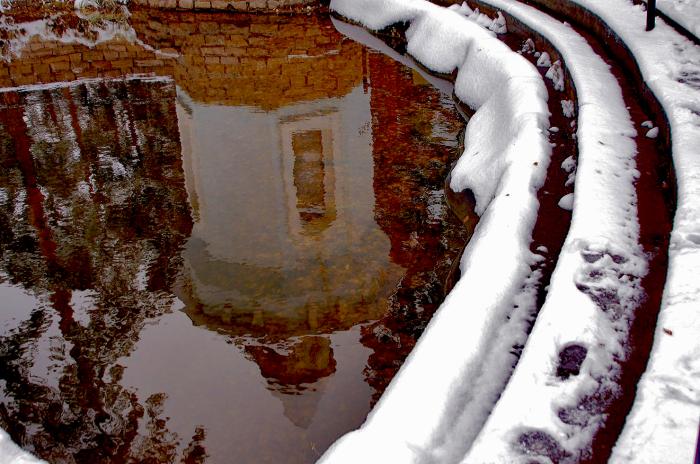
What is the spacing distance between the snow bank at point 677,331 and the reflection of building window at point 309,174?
2.19 meters

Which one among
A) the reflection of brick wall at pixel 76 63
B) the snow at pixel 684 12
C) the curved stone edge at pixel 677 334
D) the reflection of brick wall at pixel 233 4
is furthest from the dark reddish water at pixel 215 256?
the reflection of brick wall at pixel 233 4

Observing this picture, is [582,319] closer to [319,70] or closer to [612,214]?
[612,214]

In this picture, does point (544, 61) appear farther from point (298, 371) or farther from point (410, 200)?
point (298, 371)

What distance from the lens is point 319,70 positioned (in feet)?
24.5

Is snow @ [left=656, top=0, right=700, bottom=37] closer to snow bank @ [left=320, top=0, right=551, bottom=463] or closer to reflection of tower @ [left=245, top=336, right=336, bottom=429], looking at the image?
snow bank @ [left=320, top=0, right=551, bottom=463]

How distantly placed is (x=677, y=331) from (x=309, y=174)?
3328mm

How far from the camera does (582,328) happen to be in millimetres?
2244


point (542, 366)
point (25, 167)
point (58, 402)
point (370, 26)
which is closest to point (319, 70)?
point (370, 26)

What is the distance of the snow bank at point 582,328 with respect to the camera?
185 centimetres

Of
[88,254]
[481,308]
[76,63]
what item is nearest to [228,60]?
[76,63]

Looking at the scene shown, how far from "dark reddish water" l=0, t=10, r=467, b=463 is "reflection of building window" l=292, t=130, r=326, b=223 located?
0.07 feet

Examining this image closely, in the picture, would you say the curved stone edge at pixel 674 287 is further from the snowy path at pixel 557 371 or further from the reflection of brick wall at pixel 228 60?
the reflection of brick wall at pixel 228 60

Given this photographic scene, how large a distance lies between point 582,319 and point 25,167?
14.9 feet

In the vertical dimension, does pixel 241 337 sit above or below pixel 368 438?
below
